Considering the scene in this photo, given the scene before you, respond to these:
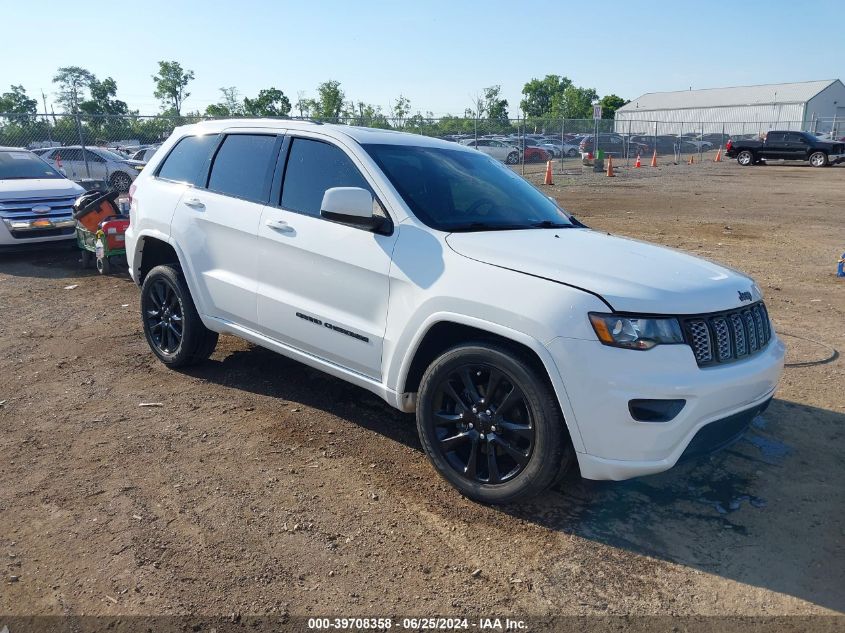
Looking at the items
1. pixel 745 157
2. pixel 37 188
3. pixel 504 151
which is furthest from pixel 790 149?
pixel 37 188

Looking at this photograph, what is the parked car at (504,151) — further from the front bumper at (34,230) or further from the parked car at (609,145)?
→ the front bumper at (34,230)

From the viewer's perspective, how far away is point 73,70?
88.3 meters

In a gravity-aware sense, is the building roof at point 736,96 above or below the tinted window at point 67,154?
above

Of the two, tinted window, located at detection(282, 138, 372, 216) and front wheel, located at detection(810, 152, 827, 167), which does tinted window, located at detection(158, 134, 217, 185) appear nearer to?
tinted window, located at detection(282, 138, 372, 216)

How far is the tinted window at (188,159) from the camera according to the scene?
5.21 metres

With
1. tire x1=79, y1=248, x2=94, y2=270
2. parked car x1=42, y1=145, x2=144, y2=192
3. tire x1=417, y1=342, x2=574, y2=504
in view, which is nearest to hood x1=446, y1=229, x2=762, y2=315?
tire x1=417, y1=342, x2=574, y2=504

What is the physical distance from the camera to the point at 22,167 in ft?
37.2

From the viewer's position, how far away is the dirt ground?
9.36 feet

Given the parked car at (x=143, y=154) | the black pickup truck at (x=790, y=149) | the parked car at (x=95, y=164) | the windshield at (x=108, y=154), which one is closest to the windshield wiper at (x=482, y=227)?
the parked car at (x=95, y=164)

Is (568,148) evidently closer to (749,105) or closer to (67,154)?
(67,154)

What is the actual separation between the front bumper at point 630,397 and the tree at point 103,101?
7995cm

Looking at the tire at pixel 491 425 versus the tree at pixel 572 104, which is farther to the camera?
the tree at pixel 572 104

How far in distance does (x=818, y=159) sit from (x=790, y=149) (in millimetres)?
1281

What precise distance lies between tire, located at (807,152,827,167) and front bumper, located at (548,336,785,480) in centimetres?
3379
